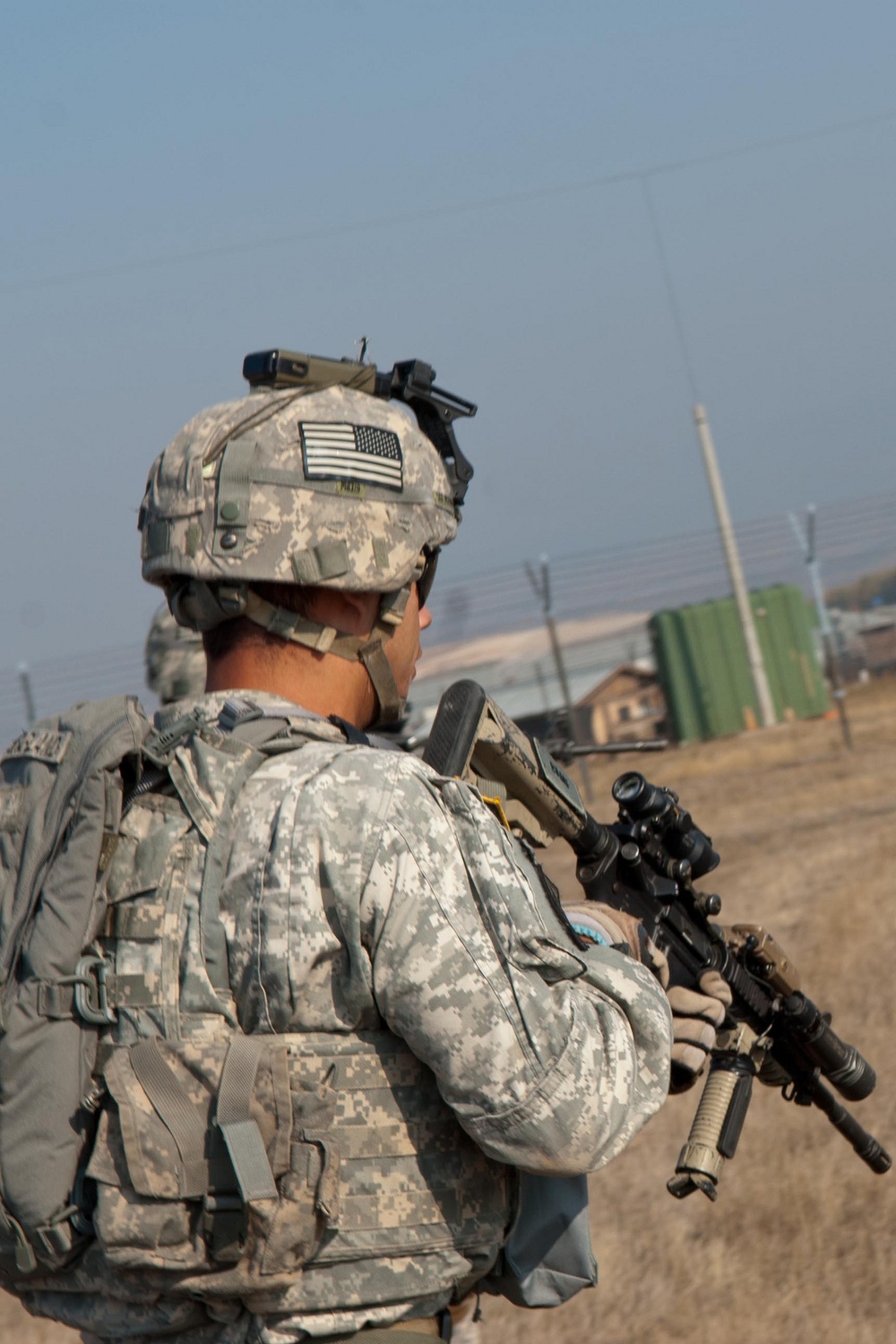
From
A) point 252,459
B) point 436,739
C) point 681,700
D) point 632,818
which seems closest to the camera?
point 252,459

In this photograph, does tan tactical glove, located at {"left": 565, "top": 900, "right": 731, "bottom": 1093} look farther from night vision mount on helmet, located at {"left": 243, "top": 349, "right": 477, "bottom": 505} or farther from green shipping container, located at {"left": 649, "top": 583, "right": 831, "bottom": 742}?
green shipping container, located at {"left": 649, "top": 583, "right": 831, "bottom": 742}

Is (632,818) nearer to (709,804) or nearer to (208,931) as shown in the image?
(208,931)

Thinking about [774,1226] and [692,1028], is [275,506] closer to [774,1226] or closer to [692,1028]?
[692,1028]

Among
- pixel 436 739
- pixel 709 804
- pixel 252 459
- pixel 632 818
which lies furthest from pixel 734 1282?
pixel 709 804

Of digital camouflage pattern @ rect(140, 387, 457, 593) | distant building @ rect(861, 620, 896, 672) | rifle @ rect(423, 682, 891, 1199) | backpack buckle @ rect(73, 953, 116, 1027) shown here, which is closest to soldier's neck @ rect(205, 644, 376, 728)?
digital camouflage pattern @ rect(140, 387, 457, 593)

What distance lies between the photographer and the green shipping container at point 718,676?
2511 cm

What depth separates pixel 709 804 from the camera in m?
14.7

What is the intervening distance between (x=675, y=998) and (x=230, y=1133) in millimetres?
963

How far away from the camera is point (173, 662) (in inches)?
194

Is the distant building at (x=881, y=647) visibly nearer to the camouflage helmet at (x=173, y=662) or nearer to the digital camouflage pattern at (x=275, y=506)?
the camouflage helmet at (x=173, y=662)

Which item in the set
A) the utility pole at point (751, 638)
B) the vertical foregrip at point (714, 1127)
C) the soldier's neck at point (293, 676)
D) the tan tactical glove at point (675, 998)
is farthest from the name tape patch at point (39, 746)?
the utility pole at point (751, 638)

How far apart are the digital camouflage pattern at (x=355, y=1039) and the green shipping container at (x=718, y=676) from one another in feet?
75.6

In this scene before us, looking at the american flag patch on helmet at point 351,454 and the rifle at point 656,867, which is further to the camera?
the rifle at point 656,867

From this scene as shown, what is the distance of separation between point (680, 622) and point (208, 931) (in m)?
23.8
